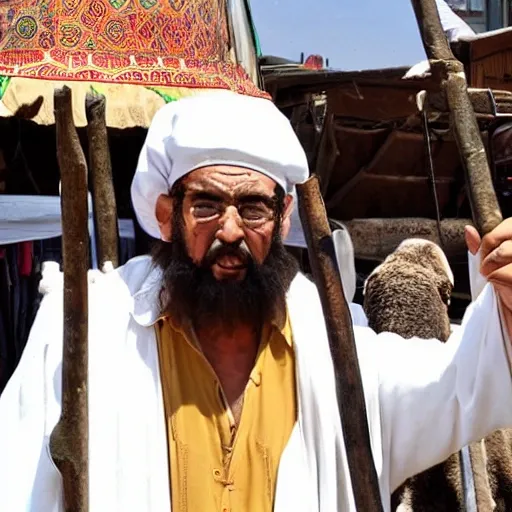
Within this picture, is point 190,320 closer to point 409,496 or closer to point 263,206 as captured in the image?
point 263,206

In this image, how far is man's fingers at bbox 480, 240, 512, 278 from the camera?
1601 mm

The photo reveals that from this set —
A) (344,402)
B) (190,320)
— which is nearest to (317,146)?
(190,320)

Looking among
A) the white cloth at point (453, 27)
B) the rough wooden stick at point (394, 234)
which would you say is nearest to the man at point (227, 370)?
the rough wooden stick at point (394, 234)

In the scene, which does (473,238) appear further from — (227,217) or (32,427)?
(32,427)

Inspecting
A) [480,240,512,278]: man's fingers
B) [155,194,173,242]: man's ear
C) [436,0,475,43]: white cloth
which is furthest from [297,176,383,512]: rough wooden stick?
[436,0,475,43]: white cloth

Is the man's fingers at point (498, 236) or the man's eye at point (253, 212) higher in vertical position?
the man's eye at point (253, 212)

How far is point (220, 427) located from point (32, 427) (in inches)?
16.7

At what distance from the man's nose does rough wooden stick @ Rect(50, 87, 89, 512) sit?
43cm

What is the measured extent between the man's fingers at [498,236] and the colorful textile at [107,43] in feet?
9.87

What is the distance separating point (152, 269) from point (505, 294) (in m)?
1.01

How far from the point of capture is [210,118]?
89.5 inches

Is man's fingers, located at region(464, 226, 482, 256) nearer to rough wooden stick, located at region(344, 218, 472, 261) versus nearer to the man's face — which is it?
the man's face

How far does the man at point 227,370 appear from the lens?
1.98 meters

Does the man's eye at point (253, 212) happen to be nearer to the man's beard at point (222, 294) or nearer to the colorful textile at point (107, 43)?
the man's beard at point (222, 294)
